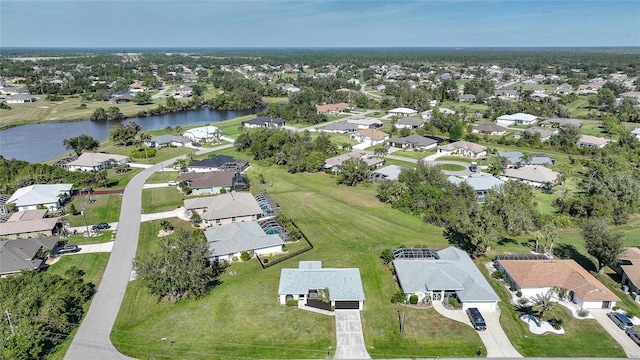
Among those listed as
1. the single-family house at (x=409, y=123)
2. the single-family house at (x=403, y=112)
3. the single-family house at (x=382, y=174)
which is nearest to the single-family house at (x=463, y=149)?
the single-family house at (x=409, y=123)

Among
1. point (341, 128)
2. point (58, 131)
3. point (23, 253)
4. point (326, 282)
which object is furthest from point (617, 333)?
point (58, 131)

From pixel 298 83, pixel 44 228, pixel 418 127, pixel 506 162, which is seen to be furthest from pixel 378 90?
pixel 44 228

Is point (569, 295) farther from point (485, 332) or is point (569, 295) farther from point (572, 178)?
point (572, 178)

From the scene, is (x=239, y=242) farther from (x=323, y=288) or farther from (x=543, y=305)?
(x=543, y=305)

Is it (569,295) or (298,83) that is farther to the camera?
(298,83)

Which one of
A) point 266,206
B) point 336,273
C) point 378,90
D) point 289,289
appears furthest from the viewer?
point 378,90
